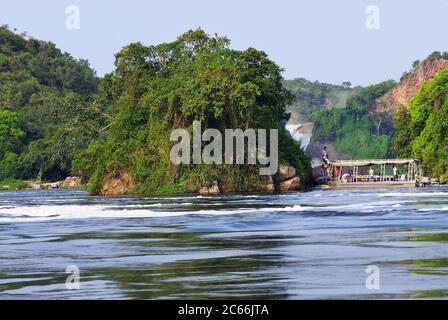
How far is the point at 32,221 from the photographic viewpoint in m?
38.9

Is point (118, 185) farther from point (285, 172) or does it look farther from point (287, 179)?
point (287, 179)

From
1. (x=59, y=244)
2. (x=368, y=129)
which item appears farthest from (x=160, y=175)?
(x=368, y=129)

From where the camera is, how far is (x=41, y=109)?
13625 cm

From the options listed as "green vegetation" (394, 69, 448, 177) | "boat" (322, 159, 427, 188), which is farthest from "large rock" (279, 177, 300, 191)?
"green vegetation" (394, 69, 448, 177)

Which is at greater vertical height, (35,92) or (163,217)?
(35,92)

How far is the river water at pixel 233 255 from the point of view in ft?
57.7

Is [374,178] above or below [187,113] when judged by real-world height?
below

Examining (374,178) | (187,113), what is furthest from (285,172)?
(374,178)

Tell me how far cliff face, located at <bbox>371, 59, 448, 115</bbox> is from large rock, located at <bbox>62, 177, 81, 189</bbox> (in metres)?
58.2

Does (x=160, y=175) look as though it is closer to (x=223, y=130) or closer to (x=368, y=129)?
(x=223, y=130)

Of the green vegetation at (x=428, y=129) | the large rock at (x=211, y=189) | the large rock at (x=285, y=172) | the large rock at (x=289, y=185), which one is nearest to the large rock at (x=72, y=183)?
the green vegetation at (x=428, y=129)

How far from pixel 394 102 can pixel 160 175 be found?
95.0 m

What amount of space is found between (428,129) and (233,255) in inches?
2837

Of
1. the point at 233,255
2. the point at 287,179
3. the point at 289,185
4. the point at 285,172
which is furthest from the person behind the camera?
the point at 287,179
